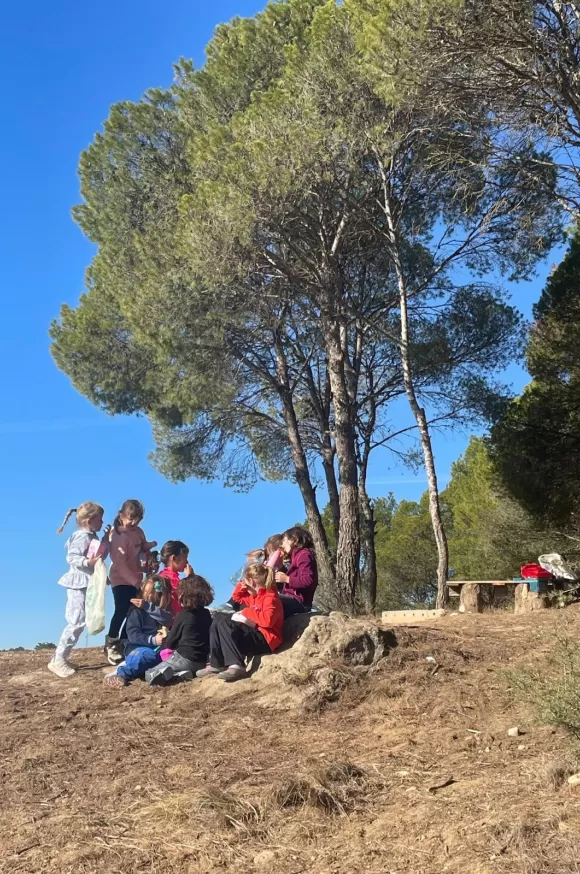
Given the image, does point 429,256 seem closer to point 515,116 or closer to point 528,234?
point 528,234

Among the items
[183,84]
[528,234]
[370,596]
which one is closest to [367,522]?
[370,596]

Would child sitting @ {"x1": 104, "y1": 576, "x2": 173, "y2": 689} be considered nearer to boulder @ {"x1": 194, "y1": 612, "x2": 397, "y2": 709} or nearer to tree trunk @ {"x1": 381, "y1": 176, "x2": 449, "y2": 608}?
boulder @ {"x1": 194, "y1": 612, "x2": 397, "y2": 709}

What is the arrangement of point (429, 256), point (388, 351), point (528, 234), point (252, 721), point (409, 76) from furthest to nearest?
1. point (388, 351)
2. point (429, 256)
3. point (528, 234)
4. point (409, 76)
5. point (252, 721)

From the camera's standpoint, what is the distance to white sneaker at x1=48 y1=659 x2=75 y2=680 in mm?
7812

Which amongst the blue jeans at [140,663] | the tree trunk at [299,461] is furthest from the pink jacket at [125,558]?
the tree trunk at [299,461]

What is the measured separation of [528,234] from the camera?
13.2 m

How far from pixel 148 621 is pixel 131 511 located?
1312 mm

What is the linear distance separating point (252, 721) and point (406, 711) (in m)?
1.06

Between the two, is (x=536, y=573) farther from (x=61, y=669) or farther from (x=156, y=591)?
(x=61, y=669)

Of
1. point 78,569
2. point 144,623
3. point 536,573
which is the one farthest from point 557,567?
point 78,569

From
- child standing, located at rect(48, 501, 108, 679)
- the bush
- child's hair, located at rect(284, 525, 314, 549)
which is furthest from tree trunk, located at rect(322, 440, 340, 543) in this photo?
the bush

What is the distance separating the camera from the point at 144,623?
727cm

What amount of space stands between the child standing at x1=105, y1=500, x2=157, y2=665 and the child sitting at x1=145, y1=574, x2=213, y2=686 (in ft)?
4.29

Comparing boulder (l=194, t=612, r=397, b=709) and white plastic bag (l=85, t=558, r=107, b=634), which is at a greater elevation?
white plastic bag (l=85, t=558, r=107, b=634)
